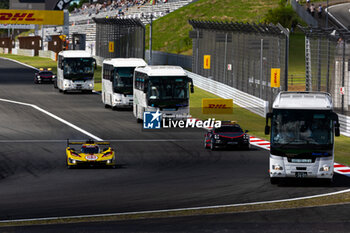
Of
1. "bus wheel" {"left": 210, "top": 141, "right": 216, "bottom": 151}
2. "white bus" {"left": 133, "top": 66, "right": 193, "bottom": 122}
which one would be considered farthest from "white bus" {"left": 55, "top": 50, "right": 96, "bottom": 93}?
"bus wheel" {"left": 210, "top": 141, "right": 216, "bottom": 151}

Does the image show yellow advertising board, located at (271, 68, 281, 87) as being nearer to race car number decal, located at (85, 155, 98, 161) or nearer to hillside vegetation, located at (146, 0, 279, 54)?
race car number decal, located at (85, 155, 98, 161)

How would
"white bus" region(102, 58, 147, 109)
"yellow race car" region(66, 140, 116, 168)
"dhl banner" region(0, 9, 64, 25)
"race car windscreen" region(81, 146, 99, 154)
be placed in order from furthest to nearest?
"dhl banner" region(0, 9, 64, 25) < "white bus" region(102, 58, 147, 109) < "race car windscreen" region(81, 146, 99, 154) < "yellow race car" region(66, 140, 116, 168)

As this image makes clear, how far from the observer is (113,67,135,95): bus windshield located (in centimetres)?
5097

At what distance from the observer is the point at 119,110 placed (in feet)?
173

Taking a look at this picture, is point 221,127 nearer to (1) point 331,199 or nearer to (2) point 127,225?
(1) point 331,199

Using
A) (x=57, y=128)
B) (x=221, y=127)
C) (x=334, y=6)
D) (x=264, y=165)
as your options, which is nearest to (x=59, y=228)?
(x=264, y=165)

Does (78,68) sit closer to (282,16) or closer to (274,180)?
(274,180)

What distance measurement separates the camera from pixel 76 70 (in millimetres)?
62531

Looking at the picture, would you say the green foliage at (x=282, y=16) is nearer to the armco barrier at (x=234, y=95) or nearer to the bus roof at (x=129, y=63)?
the armco barrier at (x=234, y=95)

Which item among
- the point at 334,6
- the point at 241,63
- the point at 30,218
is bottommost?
the point at 30,218

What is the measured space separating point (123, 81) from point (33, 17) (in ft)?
261

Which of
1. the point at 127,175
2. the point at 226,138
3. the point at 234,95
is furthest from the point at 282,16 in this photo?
the point at 127,175

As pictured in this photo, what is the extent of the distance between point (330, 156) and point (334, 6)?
94646 millimetres

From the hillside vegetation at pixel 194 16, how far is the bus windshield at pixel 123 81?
58.1m
